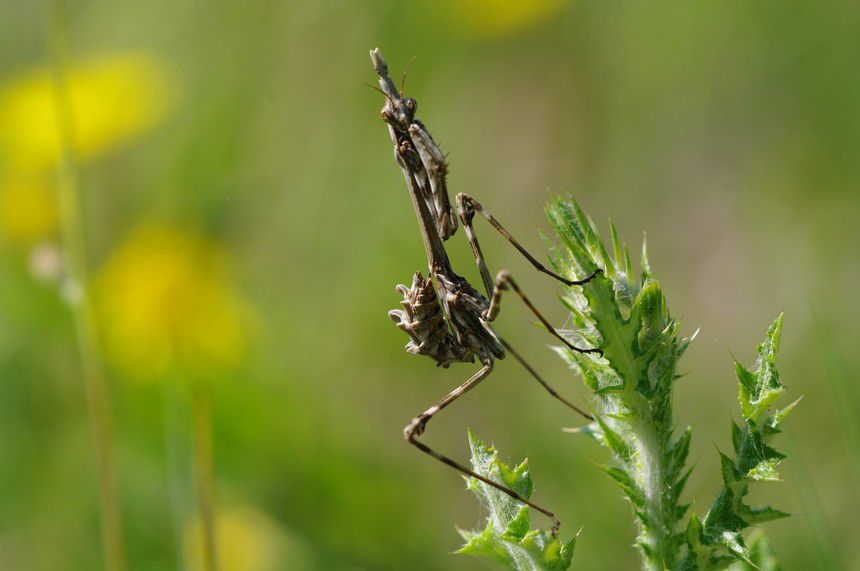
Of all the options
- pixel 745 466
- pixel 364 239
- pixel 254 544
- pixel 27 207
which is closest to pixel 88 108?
pixel 27 207

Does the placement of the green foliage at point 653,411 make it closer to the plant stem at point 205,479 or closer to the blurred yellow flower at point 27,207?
the plant stem at point 205,479

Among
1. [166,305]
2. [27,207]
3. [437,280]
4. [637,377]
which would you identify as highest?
[27,207]

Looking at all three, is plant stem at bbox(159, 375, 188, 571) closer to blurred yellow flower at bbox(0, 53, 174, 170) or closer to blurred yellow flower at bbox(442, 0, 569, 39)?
blurred yellow flower at bbox(0, 53, 174, 170)

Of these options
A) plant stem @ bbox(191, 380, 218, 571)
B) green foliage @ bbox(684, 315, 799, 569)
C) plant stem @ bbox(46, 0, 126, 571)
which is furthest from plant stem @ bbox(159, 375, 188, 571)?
green foliage @ bbox(684, 315, 799, 569)

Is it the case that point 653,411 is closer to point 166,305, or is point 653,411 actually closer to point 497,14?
point 166,305

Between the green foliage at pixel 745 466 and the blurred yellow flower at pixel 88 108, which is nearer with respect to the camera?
the green foliage at pixel 745 466

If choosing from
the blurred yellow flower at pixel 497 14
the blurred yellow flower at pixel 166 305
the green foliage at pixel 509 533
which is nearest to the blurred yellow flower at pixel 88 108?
the blurred yellow flower at pixel 166 305

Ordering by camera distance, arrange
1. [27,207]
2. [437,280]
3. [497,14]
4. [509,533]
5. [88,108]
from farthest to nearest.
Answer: [497,14], [88,108], [27,207], [437,280], [509,533]

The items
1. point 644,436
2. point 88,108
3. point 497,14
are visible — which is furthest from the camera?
point 497,14
